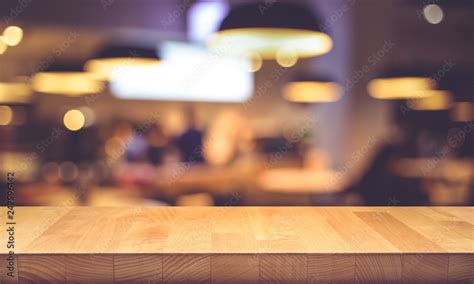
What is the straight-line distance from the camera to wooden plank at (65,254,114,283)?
1177 millimetres

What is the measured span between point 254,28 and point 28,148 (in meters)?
6.99

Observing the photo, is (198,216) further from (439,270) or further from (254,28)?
(254,28)

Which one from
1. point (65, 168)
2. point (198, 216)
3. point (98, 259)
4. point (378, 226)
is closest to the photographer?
point (98, 259)

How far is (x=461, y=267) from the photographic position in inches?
48.1

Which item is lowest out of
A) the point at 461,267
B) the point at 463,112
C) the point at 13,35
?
the point at 461,267

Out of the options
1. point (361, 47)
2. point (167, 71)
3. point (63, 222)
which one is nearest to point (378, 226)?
point (63, 222)

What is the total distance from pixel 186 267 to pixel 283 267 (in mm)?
231

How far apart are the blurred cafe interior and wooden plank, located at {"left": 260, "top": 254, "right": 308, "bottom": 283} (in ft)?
14.7

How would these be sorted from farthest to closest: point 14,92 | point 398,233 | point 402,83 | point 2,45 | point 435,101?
point 14,92 → point 435,101 → point 2,45 → point 402,83 → point 398,233

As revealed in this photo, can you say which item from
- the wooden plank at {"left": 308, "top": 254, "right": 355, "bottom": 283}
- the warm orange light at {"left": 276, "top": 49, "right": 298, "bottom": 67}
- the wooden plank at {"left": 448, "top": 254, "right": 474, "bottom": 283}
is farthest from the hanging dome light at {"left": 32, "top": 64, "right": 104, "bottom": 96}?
the wooden plank at {"left": 448, "top": 254, "right": 474, "bottom": 283}

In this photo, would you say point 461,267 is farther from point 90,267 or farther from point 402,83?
point 402,83

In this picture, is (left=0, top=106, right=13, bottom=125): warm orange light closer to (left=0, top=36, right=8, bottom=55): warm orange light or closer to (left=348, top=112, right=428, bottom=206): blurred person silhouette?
(left=0, top=36, right=8, bottom=55): warm orange light

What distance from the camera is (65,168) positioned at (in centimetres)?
583

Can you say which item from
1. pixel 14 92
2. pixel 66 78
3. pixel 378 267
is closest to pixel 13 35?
pixel 14 92
